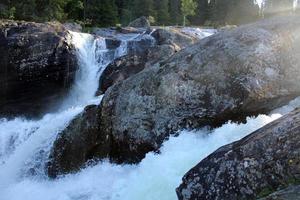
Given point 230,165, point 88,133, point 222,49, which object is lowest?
point 88,133

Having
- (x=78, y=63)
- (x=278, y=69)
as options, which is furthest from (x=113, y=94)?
(x=78, y=63)

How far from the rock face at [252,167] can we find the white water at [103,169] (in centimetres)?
102

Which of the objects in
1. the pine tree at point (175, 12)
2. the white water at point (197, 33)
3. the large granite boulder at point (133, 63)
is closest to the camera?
the large granite boulder at point (133, 63)

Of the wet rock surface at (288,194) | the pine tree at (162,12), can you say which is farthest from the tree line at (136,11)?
the wet rock surface at (288,194)

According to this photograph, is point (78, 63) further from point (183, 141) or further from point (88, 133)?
point (183, 141)

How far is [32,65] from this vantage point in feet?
68.7

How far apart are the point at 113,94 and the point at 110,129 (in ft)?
3.28

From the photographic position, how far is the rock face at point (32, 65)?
2066 cm

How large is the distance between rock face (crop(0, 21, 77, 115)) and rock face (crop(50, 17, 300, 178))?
1022 cm

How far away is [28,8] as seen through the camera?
3738cm

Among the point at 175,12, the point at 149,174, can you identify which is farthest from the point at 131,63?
the point at 175,12

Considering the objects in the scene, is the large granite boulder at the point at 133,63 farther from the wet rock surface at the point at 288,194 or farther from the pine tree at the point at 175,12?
the pine tree at the point at 175,12

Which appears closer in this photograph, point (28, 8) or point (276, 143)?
point (276, 143)

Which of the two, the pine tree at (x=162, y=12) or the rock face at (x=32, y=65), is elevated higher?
the pine tree at (x=162, y=12)
